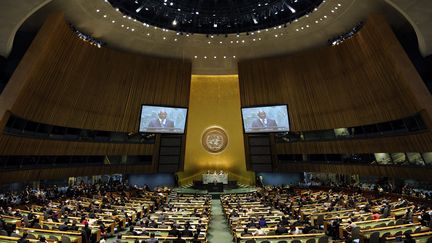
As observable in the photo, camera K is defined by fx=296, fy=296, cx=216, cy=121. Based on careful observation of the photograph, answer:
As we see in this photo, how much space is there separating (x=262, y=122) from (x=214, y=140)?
29.2 feet

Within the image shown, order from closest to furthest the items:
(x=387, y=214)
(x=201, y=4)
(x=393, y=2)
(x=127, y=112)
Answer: (x=387, y=214)
(x=393, y=2)
(x=201, y=4)
(x=127, y=112)

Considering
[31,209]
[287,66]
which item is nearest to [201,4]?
[287,66]

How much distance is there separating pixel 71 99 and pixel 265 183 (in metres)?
20.7

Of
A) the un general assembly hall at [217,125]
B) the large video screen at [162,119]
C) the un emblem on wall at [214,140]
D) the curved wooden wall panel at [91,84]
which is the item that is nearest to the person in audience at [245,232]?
the un general assembly hall at [217,125]

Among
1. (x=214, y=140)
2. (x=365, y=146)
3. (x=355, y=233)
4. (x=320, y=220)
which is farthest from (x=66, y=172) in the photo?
(x=365, y=146)

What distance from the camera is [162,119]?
2714 cm

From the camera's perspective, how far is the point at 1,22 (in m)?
16.3

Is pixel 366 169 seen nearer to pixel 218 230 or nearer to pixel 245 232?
pixel 218 230

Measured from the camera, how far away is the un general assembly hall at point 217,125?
1459 cm

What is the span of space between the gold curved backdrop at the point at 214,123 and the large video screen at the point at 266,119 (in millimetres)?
6928

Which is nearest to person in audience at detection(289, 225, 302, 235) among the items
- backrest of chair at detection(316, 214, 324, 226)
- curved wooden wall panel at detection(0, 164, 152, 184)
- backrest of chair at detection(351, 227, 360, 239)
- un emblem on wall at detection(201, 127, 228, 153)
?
backrest of chair at detection(351, 227, 360, 239)

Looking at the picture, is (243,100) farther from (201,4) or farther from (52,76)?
(52,76)

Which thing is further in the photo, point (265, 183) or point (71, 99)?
point (265, 183)

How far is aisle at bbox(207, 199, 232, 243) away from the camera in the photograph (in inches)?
512
